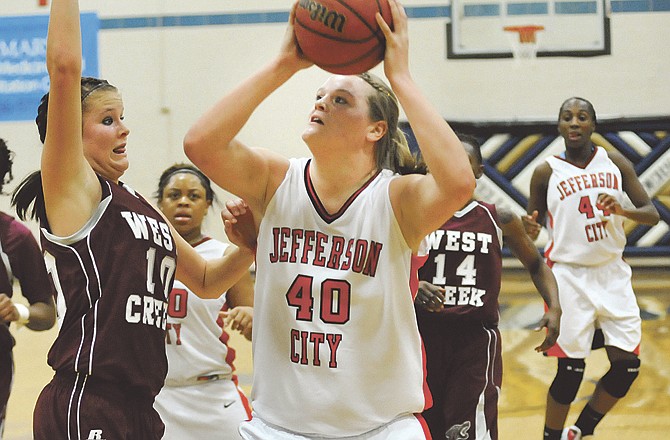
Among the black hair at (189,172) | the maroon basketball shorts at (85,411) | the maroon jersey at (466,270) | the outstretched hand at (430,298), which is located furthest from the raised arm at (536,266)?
the maroon basketball shorts at (85,411)

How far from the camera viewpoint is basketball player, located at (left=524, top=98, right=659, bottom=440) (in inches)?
227

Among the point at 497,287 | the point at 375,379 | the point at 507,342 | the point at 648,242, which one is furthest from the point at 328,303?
the point at 648,242

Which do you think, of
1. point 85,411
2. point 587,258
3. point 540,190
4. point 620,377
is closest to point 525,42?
point 540,190

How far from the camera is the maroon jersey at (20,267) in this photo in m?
4.03

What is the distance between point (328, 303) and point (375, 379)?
0.82 ft

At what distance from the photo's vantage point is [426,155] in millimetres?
2650

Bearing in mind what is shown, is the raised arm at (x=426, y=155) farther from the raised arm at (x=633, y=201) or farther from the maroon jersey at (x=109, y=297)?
the raised arm at (x=633, y=201)

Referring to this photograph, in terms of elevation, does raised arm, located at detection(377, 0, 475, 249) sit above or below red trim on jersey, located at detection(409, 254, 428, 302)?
above

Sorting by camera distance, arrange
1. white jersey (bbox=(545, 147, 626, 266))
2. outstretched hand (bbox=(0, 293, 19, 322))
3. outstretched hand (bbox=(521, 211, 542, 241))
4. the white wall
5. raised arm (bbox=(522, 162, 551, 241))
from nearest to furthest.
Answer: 1. outstretched hand (bbox=(0, 293, 19, 322))
2. outstretched hand (bbox=(521, 211, 542, 241))
3. white jersey (bbox=(545, 147, 626, 266))
4. raised arm (bbox=(522, 162, 551, 241))
5. the white wall

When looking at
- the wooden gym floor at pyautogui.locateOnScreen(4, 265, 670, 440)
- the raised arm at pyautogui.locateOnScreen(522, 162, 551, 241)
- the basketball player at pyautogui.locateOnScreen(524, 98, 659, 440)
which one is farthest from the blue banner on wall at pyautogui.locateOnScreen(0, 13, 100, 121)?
the basketball player at pyautogui.locateOnScreen(524, 98, 659, 440)

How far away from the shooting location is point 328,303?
273 cm

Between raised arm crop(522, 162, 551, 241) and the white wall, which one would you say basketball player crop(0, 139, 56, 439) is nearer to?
raised arm crop(522, 162, 551, 241)

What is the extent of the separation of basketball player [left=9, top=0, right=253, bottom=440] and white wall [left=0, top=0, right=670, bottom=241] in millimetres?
10021

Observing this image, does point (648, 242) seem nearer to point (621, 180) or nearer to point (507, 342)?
point (507, 342)
